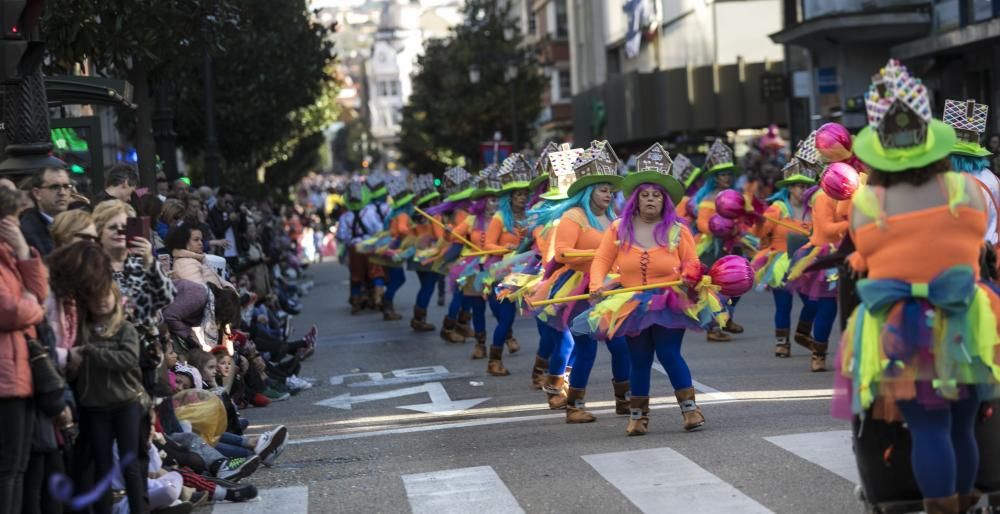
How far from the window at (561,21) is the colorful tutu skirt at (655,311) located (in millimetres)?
67562

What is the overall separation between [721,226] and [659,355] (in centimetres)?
713

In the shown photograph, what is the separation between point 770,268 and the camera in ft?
53.9

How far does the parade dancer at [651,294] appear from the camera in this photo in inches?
446

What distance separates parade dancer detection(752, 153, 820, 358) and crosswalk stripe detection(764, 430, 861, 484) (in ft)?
17.4

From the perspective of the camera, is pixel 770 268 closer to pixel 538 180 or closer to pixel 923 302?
pixel 538 180

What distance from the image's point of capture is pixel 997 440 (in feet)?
24.3

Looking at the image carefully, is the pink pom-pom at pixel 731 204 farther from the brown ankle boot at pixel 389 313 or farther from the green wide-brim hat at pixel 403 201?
the brown ankle boot at pixel 389 313

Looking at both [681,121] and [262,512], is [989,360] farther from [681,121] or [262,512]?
[681,121]

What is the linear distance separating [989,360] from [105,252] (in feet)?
14.4

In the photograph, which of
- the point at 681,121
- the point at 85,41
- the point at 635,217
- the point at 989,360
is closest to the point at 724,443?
the point at 635,217

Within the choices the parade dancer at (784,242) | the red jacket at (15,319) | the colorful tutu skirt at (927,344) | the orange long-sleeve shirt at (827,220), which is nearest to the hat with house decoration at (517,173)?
the parade dancer at (784,242)

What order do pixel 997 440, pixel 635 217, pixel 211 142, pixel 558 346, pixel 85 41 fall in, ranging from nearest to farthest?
pixel 997 440 → pixel 635 217 → pixel 558 346 → pixel 85 41 → pixel 211 142

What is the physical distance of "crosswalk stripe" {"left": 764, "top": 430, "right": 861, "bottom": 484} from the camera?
30.8ft

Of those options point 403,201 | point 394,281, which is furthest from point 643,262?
point 394,281
